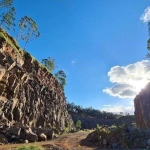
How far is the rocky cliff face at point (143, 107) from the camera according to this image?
3600 centimetres

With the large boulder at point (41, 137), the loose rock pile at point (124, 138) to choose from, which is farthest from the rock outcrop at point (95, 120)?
the loose rock pile at point (124, 138)

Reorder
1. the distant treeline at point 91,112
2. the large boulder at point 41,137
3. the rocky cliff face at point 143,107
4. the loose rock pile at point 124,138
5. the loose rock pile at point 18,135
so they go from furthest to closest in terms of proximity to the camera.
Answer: the distant treeline at point 91,112
the rocky cliff face at point 143,107
the large boulder at point 41,137
the loose rock pile at point 18,135
the loose rock pile at point 124,138

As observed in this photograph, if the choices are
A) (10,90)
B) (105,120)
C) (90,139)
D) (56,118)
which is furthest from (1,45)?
(105,120)

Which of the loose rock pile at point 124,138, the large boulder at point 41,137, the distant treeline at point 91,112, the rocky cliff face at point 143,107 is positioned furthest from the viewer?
the distant treeline at point 91,112

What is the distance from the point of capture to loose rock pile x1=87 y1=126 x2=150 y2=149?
1978 centimetres

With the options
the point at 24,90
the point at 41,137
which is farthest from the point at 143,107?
the point at 41,137

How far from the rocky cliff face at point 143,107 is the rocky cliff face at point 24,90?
15.5m

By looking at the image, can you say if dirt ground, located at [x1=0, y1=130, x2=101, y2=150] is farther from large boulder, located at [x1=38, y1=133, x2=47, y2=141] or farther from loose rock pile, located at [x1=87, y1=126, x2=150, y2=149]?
loose rock pile, located at [x1=87, y1=126, x2=150, y2=149]

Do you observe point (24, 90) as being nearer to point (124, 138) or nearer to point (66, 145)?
point (66, 145)

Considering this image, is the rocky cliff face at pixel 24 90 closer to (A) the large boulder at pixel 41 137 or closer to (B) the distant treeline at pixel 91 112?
(A) the large boulder at pixel 41 137

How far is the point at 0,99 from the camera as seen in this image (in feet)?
89.6

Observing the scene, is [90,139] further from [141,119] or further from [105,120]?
[105,120]

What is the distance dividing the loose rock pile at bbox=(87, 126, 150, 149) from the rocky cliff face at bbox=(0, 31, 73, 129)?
37.2 ft

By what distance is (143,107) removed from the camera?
37531 mm
